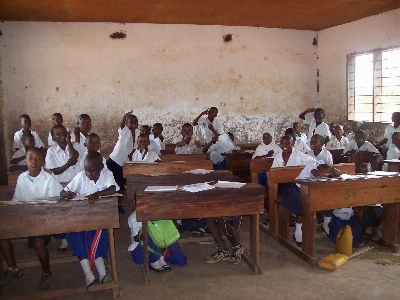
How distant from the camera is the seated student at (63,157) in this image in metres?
4.09

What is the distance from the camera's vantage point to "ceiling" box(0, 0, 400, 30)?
6293mm

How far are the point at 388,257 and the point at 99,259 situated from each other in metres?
2.75

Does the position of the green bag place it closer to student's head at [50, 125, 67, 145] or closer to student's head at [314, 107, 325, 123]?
student's head at [50, 125, 67, 145]

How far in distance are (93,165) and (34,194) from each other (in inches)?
21.7

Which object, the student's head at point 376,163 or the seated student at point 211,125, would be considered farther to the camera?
the seated student at point 211,125

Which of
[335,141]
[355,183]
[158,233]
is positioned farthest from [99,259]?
[335,141]

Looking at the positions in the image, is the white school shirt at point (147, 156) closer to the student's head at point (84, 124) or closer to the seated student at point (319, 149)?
the student's head at point (84, 124)

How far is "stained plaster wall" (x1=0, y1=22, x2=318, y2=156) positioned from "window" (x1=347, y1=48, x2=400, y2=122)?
1166 millimetres

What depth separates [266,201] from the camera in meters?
4.91

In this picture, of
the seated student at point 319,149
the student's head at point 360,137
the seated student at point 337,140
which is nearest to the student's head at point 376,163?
the seated student at point 319,149

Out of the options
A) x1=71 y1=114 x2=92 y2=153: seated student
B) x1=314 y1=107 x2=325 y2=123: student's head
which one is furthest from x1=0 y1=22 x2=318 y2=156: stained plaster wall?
x1=71 y1=114 x2=92 y2=153: seated student

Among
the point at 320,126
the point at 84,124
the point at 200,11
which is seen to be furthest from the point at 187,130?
the point at 320,126

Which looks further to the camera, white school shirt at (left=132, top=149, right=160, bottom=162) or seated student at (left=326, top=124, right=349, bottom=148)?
seated student at (left=326, top=124, right=349, bottom=148)

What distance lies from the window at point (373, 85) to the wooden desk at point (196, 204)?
5105mm
